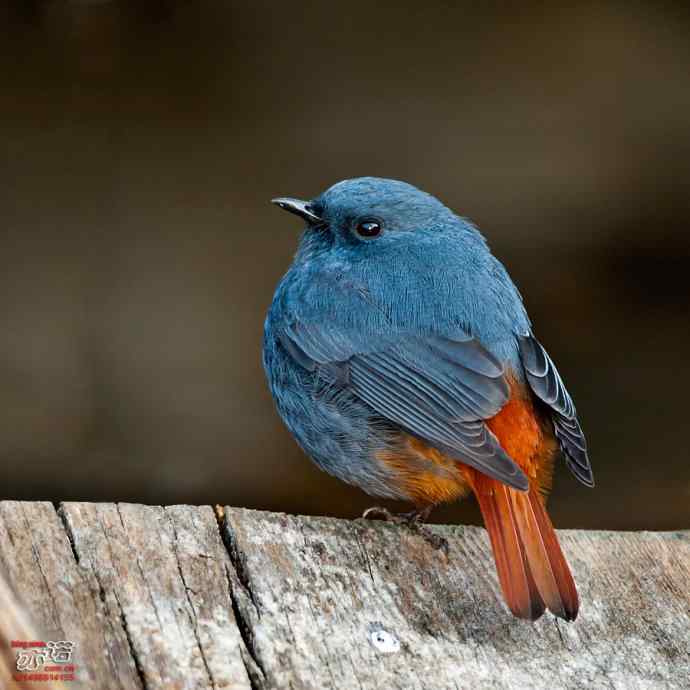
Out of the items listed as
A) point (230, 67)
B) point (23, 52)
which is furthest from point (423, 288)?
point (23, 52)

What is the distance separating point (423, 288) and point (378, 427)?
47 centimetres

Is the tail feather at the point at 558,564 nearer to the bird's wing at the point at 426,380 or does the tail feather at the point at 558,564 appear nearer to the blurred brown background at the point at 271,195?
the bird's wing at the point at 426,380

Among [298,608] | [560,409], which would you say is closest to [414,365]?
[560,409]

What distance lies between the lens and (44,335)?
5.32 metres

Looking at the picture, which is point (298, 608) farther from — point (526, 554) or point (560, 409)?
point (560, 409)

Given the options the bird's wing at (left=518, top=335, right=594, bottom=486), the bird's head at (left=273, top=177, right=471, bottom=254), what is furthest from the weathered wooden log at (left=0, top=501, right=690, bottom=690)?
the bird's head at (left=273, top=177, right=471, bottom=254)

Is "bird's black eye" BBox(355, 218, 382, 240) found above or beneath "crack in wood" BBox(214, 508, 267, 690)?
above

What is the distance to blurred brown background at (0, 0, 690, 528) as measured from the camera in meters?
5.11

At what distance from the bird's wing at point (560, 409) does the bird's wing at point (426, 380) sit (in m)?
0.13

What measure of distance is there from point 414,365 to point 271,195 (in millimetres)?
1482

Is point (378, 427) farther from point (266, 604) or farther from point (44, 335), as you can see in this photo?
point (44, 335)

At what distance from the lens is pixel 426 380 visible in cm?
404

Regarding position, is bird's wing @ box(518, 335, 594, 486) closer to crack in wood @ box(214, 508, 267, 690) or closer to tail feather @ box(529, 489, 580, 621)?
tail feather @ box(529, 489, 580, 621)

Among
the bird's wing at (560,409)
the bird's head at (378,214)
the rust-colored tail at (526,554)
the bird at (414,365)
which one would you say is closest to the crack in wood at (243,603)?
the rust-colored tail at (526,554)
